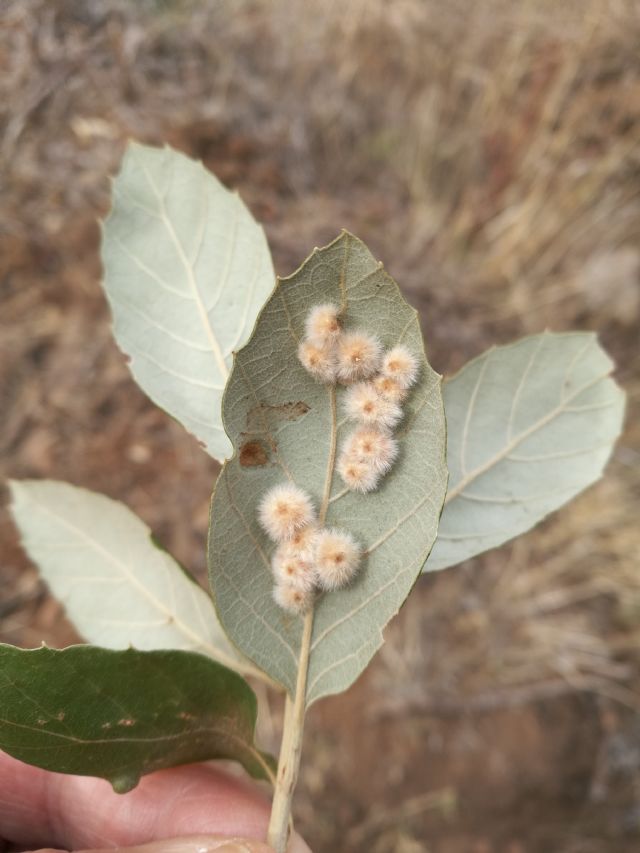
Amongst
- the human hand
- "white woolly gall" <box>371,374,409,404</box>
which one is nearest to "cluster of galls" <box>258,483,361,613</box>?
"white woolly gall" <box>371,374,409,404</box>

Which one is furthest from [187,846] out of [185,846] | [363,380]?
[363,380]

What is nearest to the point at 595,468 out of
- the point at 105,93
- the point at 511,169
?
the point at 105,93

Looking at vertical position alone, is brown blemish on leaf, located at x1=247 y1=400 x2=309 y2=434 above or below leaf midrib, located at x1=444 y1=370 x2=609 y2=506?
above

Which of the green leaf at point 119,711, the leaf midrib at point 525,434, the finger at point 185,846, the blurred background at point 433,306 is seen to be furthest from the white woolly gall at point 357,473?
the blurred background at point 433,306

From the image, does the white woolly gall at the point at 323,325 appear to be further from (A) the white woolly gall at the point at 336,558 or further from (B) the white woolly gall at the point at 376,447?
(A) the white woolly gall at the point at 336,558

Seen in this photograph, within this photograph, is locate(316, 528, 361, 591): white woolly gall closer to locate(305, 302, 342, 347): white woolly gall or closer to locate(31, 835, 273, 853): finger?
locate(305, 302, 342, 347): white woolly gall
